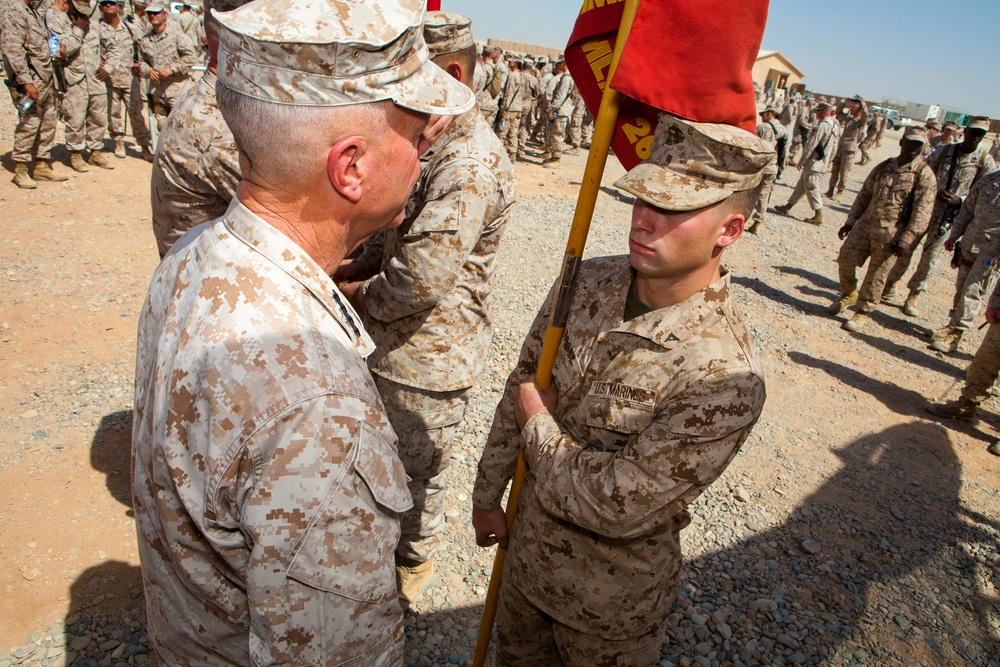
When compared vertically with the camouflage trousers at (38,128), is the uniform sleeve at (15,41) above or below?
above

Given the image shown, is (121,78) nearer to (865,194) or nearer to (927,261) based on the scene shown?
(865,194)

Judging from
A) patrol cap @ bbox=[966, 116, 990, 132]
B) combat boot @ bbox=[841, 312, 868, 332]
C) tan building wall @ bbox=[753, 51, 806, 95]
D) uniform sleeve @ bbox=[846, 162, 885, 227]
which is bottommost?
combat boot @ bbox=[841, 312, 868, 332]

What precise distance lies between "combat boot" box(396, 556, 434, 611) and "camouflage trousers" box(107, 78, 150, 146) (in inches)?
411

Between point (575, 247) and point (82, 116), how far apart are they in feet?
34.3

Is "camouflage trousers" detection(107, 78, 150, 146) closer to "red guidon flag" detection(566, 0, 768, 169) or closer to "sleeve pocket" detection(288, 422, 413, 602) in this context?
"red guidon flag" detection(566, 0, 768, 169)

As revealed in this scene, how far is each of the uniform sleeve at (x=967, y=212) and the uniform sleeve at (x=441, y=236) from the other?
7.68 m

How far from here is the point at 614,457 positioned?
68.2 inches

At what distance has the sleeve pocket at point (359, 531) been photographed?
1060 mm

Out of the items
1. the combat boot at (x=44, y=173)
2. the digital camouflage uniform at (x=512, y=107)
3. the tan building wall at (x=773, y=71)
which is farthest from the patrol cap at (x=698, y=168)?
the tan building wall at (x=773, y=71)

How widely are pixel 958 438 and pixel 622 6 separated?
20.4ft

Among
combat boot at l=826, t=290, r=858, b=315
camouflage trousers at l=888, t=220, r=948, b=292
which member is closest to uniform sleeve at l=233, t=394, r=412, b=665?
combat boot at l=826, t=290, r=858, b=315

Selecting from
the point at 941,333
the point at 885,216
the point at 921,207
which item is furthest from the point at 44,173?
the point at 941,333

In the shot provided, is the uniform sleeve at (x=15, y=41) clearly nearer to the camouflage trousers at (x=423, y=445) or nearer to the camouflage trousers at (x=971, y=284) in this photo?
the camouflage trousers at (x=423, y=445)

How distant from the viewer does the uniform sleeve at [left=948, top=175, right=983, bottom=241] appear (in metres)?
7.36
